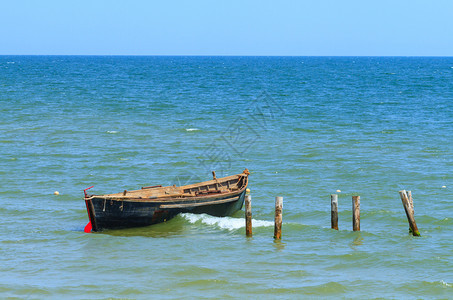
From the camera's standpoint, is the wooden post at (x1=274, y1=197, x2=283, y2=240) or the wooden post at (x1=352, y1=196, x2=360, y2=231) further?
the wooden post at (x1=352, y1=196, x2=360, y2=231)

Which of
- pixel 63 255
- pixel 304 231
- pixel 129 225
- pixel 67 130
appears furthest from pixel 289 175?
pixel 67 130

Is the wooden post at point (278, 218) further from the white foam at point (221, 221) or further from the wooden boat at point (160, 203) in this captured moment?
the wooden boat at point (160, 203)

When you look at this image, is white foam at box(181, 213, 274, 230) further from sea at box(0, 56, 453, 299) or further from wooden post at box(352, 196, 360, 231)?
wooden post at box(352, 196, 360, 231)

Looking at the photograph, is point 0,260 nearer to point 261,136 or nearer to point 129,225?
point 129,225

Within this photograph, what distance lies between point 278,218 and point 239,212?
18.5ft

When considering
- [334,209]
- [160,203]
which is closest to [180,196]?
[160,203]

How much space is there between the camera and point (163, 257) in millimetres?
19422

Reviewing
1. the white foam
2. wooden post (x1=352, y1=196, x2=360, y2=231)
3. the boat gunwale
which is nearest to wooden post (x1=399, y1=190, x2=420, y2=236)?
wooden post (x1=352, y1=196, x2=360, y2=231)

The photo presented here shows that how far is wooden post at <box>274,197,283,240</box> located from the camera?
20234mm

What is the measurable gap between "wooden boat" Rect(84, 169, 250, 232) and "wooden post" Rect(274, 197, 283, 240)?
3.79 metres

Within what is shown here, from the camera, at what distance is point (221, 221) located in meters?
23.9

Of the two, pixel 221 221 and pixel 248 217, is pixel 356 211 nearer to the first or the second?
pixel 248 217

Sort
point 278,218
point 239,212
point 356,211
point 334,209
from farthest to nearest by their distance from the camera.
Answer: point 239,212 < point 334,209 < point 356,211 < point 278,218

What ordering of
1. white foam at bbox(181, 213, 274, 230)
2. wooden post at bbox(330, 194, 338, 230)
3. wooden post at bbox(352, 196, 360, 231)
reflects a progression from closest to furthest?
wooden post at bbox(352, 196, 360, 231) → wooden post at bbox(330, 194, 338, 230) → white foam at bbox(181, 213, 274, 230)
